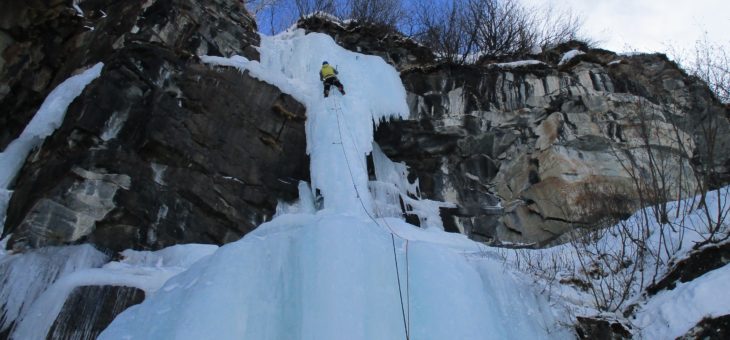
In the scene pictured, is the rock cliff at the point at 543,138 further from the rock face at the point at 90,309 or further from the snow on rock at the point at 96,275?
the rock face at the point at 90,309

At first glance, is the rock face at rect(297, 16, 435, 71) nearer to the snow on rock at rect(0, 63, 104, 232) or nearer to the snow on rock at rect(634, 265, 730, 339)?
the snow on rock at rect(0, 63, 104, 232)

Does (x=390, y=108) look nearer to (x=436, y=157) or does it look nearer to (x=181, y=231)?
(x=436, y=157)

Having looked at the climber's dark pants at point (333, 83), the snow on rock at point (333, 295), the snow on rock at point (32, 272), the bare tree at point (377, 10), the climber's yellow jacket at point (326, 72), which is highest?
the bare tree at point (377, 10)

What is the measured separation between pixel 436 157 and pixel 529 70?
2514 mm

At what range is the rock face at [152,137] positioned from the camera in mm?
6785

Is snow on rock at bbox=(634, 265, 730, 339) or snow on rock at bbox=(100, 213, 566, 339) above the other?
snow on rock at bbox=(100, 213, 566, 339)

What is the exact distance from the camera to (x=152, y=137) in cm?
754

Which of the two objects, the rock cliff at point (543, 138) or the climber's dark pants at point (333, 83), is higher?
the climber's dark pants at point (333, 83)

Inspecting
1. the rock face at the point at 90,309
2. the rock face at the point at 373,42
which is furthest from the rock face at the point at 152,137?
the rock face at the point at 373,42

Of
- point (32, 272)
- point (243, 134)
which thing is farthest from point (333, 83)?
point (32, 272)

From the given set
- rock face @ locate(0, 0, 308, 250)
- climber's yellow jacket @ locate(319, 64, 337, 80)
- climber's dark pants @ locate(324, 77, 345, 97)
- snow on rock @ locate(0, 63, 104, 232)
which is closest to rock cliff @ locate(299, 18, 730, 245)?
climber's dark pants @ locate(324, 77, 345, 97)

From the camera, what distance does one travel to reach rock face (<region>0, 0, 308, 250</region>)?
679 centimetres

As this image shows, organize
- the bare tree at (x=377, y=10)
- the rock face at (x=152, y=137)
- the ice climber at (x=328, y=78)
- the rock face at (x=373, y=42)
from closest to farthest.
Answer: the rock face at (x=152, y=137) → the ice climber at (x=328, y=78) → the rock face at (x=373, y=42) → the bare tree at (x=377, y=10)

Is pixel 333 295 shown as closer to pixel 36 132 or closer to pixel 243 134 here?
pixel 243 134
